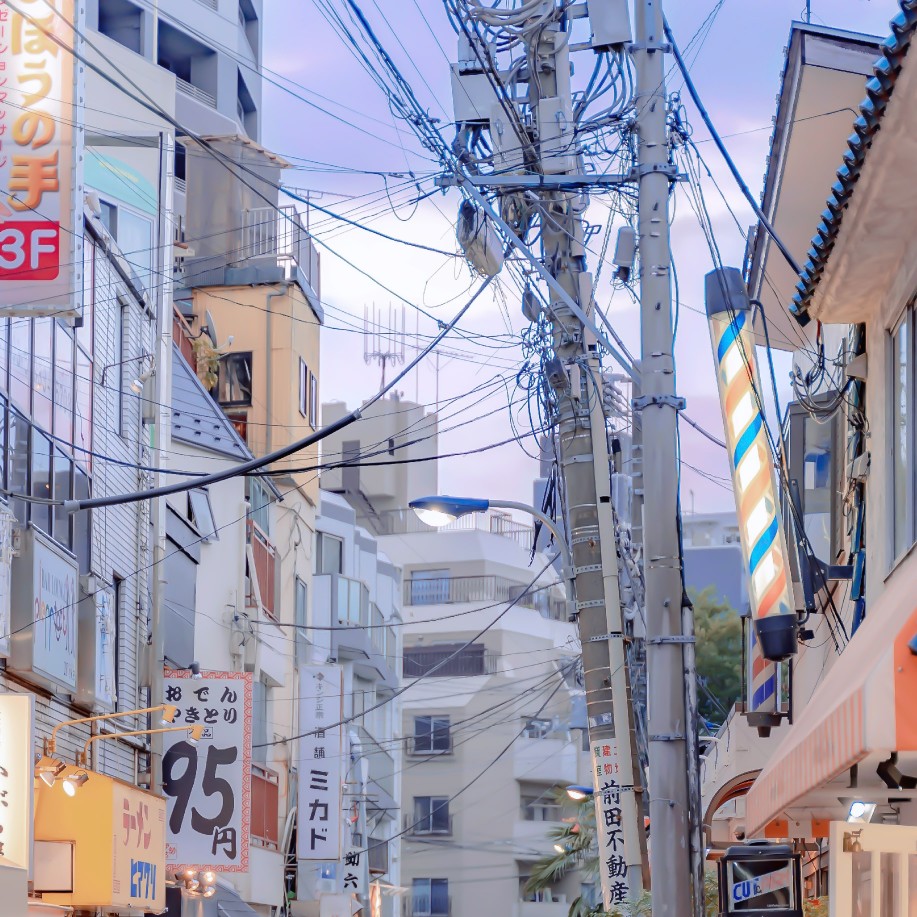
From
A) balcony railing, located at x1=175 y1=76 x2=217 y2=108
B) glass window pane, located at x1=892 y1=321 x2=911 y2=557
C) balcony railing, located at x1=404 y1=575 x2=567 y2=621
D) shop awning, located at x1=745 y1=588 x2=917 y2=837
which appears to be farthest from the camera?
balcony railing, located at x1=404 y1=575 x2=567 y2=621

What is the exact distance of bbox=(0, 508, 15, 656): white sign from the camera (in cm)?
1482

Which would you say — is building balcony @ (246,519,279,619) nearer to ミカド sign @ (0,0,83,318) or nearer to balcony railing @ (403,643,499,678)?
ミカド sign @ (0,0,83,318)

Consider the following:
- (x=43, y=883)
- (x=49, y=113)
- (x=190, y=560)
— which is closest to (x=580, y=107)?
(x=49, y=113)

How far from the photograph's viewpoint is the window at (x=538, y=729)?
63.3m

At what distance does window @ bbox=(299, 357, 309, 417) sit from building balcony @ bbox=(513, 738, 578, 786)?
27826 mm

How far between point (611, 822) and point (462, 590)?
177 feet

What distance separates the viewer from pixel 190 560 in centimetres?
→ 2725

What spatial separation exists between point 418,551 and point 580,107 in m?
55.7

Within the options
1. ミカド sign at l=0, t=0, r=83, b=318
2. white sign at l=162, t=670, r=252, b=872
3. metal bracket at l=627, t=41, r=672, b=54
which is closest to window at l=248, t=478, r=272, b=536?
white sign at l=162, t=670, r=252, b=872

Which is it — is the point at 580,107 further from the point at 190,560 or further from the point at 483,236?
the point at 190,560

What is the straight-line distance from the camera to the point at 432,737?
206ft

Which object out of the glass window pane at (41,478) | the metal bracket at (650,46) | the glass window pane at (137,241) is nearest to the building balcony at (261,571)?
the glass window pane at (137,241)

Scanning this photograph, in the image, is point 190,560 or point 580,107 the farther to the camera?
point 190,560

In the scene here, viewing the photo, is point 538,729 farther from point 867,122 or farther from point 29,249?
point 867,122
